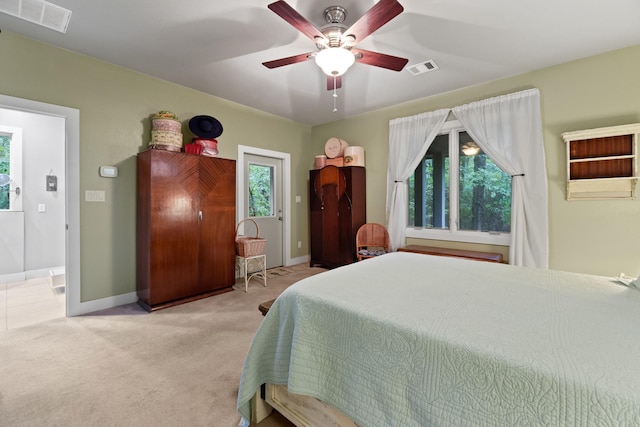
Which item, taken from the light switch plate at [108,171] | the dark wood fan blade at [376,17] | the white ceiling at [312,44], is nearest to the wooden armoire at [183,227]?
the light switch plate at [108,171]

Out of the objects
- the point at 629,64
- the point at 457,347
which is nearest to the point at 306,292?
the point at 457,347

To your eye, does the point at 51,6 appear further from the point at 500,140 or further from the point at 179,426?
the point at 500,140

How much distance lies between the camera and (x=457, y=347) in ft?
2.91

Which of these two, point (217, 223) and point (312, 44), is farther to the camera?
point (217, 223)

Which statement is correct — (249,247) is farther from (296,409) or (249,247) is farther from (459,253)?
(459,253)

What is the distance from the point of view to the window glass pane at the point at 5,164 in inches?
160

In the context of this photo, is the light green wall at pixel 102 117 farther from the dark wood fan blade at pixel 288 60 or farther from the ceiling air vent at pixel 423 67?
the ceiling air vent at pixel 423 67

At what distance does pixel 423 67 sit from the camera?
307 centimetres

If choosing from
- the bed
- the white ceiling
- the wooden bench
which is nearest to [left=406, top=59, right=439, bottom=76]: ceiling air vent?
the white ceiling

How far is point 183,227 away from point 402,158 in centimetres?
309

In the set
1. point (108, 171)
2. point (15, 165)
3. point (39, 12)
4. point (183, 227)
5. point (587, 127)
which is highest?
point (39, 12)

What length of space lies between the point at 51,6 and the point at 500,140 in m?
4.43

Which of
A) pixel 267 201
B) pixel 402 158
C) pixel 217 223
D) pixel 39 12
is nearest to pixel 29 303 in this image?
pixel 217 223

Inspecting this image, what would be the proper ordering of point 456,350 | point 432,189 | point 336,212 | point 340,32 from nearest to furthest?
point 456,350, point 340,32, point 432,189, point 336,212
